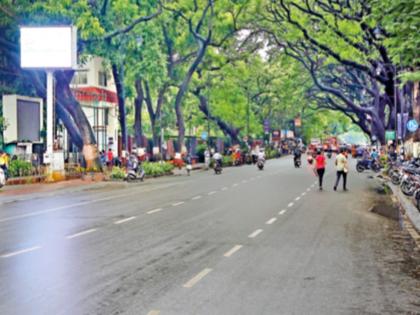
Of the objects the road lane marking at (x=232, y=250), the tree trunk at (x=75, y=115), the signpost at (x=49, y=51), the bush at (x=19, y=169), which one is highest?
the signpost at (x=49, y=51)

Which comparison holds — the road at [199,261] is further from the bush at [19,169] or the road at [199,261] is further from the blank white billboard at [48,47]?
the blank white billboard at [48,47]

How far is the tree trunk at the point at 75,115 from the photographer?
37969 mm

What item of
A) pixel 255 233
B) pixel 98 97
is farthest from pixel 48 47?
pixel 255 233

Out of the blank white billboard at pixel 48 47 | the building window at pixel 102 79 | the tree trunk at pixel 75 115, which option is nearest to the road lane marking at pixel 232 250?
the blank white billboard at pixel 48 47

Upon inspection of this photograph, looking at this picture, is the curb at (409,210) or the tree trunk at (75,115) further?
the tree trunk at (75,115)

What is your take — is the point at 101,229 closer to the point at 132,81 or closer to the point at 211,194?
the point at 211,194

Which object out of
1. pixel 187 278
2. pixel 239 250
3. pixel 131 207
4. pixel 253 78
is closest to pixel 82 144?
pixel 131 207

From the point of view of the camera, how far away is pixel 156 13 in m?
38.0

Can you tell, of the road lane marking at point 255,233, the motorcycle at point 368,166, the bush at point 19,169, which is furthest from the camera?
the motorcycle at point 368,166

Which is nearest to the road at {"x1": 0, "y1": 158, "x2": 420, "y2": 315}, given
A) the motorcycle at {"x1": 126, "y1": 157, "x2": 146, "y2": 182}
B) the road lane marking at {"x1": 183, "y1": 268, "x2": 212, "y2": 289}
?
the road lane marking at {"x1": 183, "y1": 268, "x2": 212, "y2": 289}

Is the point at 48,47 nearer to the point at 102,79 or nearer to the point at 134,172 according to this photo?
the point at 134,172

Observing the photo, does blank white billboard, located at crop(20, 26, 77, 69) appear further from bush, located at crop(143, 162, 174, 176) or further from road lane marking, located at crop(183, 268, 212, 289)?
road lane marking, located at crop(183, 268, 212, 289)

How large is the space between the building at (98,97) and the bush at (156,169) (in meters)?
9.85

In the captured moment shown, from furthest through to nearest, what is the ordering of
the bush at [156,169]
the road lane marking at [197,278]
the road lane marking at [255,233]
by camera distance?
the bush at [156,169], the road lane marking at [255,233], the road lane marking at [197,278]
